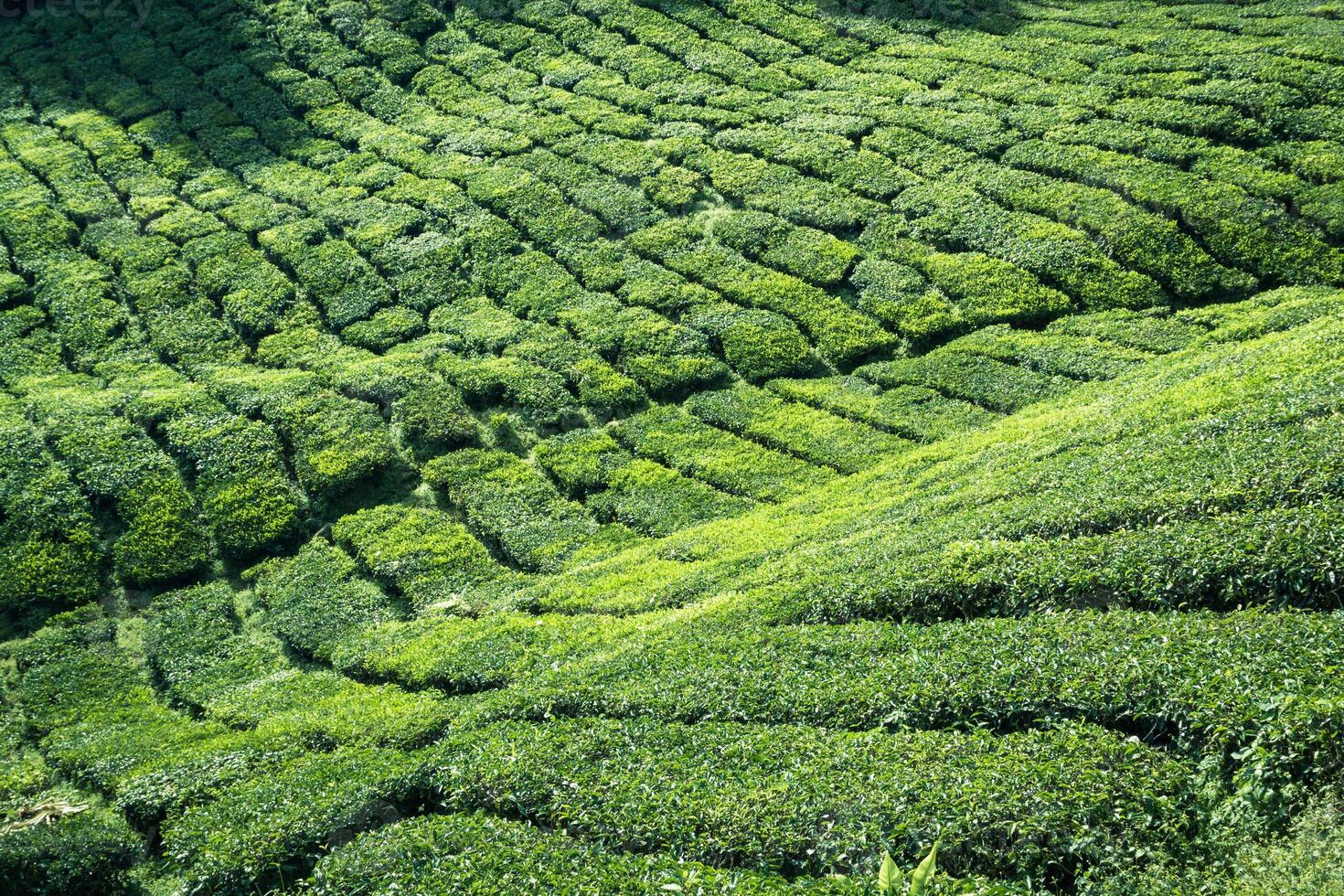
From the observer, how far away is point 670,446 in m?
28.3

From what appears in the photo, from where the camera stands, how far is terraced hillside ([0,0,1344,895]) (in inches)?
524

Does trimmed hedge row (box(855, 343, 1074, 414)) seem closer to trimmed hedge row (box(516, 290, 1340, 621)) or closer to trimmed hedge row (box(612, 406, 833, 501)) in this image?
trimmed hedge row (box(516, 290, 1340, 621))

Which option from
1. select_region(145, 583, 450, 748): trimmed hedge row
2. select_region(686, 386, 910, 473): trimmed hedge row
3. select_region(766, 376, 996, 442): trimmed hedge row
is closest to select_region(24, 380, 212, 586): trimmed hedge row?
select_region(145, 583, 450, 748): trimmed hedge row

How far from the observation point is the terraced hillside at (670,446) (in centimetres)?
1332

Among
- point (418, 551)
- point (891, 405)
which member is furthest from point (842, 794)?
point (891, 405)

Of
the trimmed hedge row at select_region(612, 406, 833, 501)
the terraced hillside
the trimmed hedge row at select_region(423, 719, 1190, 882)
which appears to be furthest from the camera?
the trimmed hedge row at select_region(612, 406, 833, 501)

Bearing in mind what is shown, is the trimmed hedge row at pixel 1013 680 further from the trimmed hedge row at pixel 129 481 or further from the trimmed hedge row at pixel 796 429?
the trimmed hedge row at pixel 129 481

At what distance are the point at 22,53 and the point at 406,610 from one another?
4079 cm

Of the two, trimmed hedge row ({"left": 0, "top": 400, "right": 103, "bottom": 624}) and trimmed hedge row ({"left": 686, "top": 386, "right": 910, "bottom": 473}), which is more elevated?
trimmed hedge row ({"left": 686, "top": 386, "right": 910, "bottom": 473})

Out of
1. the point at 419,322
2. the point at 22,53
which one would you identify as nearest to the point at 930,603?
the point at 419,322

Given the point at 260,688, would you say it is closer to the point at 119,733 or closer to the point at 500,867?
the point at 119,733

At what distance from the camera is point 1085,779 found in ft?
39.2

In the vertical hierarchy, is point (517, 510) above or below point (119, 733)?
above

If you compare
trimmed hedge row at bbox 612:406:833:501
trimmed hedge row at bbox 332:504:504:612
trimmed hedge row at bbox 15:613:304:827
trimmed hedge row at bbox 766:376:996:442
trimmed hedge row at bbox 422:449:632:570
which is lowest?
trimmed hedge row at bbox 15:613:304:827
